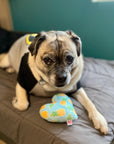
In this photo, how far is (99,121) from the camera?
1101 mm

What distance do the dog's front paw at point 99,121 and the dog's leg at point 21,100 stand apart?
50cm

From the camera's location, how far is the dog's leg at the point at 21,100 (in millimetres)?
1265

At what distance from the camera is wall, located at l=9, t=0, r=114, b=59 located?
197 cm

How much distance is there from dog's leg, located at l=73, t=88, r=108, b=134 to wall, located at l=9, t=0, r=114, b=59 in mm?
946

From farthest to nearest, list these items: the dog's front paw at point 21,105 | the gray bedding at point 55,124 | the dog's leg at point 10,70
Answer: the dog's leg at point 10,70 < the dog's front paw at point 21,105 < the gray bedding at point 55,124

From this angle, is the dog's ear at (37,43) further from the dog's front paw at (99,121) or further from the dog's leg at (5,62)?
the dog's leg at (5,62)

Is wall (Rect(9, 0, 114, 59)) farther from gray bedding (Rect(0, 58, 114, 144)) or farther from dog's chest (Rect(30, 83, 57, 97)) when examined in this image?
dog's chest (Rect(30, 83, 57, 97))

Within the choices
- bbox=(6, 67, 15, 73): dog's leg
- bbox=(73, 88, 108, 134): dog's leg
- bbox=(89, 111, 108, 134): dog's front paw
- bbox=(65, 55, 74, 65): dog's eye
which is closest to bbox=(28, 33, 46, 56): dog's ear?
bbox=(65, 55, 74, 65): dog's eye

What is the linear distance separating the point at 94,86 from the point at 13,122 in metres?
0.79

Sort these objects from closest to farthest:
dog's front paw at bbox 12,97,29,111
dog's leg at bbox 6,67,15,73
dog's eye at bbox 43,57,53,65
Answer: dog's eye at bbox 43,57,53,65, dog's front paw at bbox 12,97,29,111, dog's leg at bbox 6,67,15,73

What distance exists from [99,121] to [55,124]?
11.7 inches

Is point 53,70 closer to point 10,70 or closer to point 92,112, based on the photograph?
point 92,112

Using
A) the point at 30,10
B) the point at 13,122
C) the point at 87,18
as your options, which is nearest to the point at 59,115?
the point at 13,122

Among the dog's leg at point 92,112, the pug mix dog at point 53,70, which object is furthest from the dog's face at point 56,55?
the dog's leg at point 92,112
